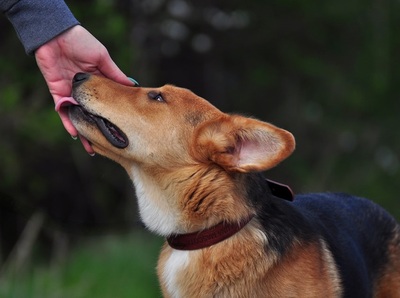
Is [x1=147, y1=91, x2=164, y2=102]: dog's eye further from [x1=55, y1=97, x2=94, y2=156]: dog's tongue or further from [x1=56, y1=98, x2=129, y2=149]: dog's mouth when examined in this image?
[x1=55, y1=97, x2=94, y2=156]: dog's tongue

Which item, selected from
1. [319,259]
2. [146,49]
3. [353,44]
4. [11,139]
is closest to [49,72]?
[319,259]

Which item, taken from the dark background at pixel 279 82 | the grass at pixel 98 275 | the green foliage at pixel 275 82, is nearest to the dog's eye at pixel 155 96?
the grass at pixel 98 275

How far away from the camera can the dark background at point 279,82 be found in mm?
13812

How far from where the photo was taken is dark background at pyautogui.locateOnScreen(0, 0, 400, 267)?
13812mm

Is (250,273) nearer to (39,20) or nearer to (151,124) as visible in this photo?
(151,124)

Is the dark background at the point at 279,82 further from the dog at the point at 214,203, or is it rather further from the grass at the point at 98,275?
the dog at the point at 214,203

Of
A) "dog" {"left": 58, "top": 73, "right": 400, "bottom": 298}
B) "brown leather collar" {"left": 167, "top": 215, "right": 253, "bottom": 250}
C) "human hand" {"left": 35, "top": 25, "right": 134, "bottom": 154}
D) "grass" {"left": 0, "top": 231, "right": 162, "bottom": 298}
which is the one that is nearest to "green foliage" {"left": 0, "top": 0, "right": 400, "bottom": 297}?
"grass" {"left": 0, "top": 231, "right": 162, "bottom": 298}

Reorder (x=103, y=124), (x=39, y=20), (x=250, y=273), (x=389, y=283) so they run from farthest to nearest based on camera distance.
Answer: (x=389, y=283) < (x=39, y=20) < (x=103, y=124) < (x=250, y=273)

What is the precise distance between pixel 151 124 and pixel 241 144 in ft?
2.03

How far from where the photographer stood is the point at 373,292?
5.79 metres

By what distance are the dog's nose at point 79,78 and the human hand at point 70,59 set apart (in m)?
0.25

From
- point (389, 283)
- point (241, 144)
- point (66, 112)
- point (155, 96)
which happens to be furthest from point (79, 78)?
point (389, 283)

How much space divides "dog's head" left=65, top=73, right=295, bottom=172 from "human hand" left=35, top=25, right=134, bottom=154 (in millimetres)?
297

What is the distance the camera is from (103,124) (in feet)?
17.7
